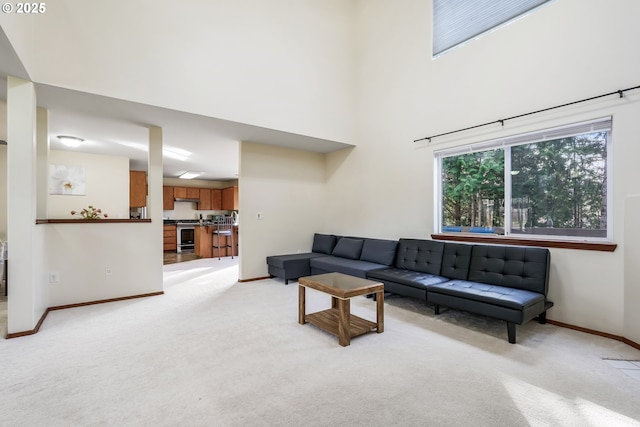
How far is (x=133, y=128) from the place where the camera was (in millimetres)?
4230

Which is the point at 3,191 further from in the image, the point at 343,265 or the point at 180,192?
the point at 343,265

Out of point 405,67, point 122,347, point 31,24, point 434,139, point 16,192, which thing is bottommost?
point 122,347

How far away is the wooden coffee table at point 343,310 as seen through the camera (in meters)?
2.52

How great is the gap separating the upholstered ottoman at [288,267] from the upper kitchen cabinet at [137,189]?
4.23 metres

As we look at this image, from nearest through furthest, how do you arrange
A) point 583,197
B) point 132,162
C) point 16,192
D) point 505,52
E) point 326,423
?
point 326,423 → point 16,192 → point 583,197 → point 505,52 → point 132,162

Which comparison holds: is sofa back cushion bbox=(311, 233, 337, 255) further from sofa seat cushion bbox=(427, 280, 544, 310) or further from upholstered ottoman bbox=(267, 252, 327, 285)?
sofa seat cushion bbox=(427, 280, 544, 310)

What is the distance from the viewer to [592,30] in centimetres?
277

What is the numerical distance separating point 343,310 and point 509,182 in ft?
8.49

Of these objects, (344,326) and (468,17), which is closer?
(344,326)

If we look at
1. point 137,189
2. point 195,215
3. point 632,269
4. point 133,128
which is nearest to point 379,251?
point 632,269

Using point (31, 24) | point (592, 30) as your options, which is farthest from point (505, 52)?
point (31, 24)

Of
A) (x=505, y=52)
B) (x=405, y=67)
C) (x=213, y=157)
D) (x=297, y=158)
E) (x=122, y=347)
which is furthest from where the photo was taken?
(x=213, y=157)

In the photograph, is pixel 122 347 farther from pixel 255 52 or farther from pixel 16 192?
pixel 255 52

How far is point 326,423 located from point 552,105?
3.58m
